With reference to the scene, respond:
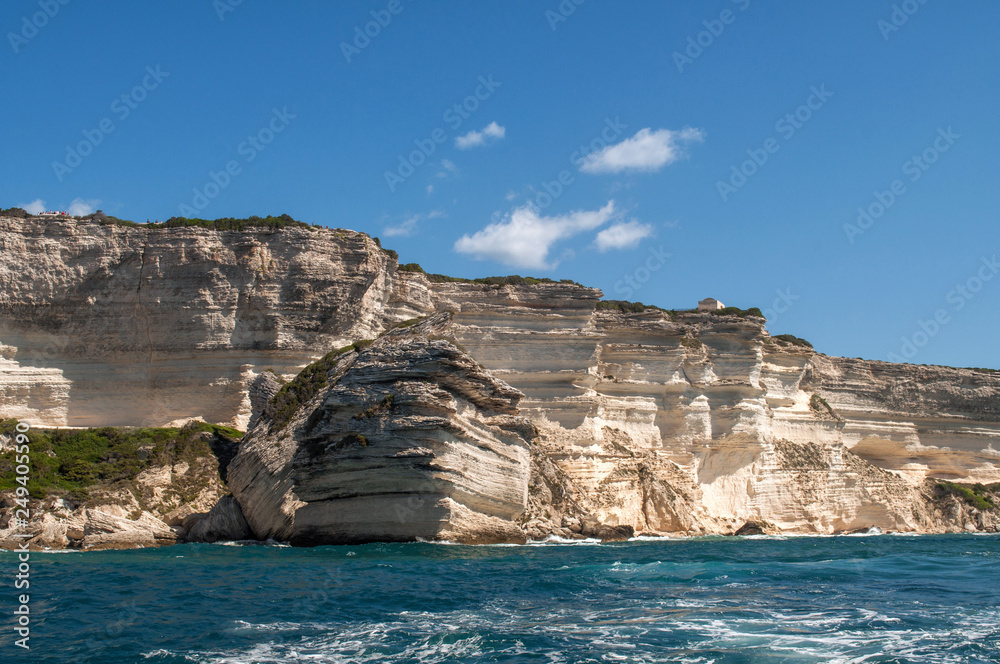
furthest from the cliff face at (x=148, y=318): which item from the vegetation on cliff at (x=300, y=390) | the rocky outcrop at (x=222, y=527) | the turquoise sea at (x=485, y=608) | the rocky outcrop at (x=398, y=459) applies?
the turquoise sea at (x=485, y=608)

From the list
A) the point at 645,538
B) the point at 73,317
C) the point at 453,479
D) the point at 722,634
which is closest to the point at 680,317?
the point at 645,538

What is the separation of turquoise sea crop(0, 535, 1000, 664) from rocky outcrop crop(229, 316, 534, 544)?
4.62 feet

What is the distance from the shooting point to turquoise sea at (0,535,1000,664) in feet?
40.6

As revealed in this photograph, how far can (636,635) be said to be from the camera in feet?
44.1

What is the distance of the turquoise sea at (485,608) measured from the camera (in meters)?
12.4

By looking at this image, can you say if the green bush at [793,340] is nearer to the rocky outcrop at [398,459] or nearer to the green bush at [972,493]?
the green bush at [972,493]

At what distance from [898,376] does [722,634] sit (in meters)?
43.0

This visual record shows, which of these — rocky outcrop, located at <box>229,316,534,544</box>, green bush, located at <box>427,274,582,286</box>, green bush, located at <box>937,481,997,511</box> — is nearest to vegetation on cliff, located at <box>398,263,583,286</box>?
green bush, located at <box>427,274,582,286</box>

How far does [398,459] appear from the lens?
2505 centimetres

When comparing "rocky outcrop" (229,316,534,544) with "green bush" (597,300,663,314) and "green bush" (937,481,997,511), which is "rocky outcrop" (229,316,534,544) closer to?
"green bush" (597,300,663,314)

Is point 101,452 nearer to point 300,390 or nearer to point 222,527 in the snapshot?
point 222,527

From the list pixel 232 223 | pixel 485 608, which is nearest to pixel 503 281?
pixel 232 223

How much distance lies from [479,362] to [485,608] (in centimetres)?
2241

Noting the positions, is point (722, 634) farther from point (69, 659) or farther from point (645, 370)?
point (645, 370)
